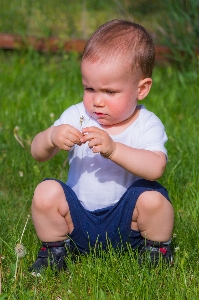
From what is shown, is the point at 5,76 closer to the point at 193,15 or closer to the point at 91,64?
the point at 193,15

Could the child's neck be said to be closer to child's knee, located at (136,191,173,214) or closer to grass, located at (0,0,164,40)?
child's knee, located at (136,191,173,214)

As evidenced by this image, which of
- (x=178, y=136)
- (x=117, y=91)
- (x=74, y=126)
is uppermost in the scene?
(x=117, y=91)

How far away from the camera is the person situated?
266 centimetres

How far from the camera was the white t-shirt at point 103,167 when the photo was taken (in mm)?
2781

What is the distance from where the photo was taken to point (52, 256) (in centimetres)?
276

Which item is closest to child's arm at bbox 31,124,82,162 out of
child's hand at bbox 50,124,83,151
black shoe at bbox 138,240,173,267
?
child's hand at bbox 50,124,83,151

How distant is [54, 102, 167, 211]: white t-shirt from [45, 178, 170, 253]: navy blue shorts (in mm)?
56

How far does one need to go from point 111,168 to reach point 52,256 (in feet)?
1.49

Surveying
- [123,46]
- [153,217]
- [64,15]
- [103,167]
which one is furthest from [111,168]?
[64,15]

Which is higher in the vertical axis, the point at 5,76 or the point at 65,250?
the point at 5,76

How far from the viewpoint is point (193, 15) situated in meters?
5.36

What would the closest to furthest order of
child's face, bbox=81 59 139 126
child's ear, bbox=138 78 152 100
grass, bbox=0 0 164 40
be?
1. child's face, bbox=81 59 139 126
2. child's ear, bbox=138 78 152 100
3. grass, bbox=0 0 164 40

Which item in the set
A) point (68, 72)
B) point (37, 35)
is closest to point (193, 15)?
point (68, 72)

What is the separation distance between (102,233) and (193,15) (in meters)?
3.07
